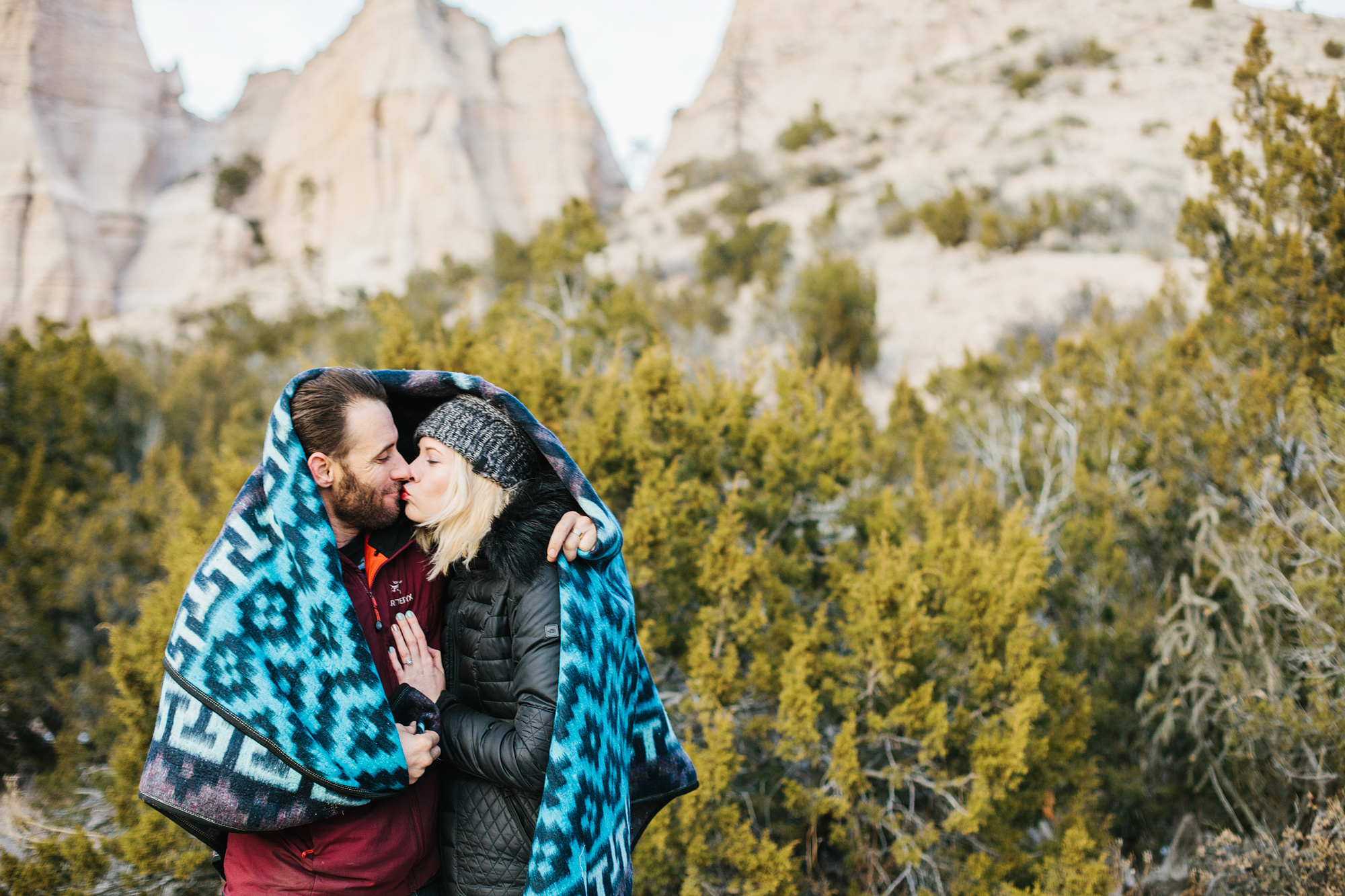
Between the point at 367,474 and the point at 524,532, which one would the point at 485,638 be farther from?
the point at 367,474

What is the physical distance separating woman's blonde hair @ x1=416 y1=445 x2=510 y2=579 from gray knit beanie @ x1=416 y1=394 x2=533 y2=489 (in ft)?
0.07

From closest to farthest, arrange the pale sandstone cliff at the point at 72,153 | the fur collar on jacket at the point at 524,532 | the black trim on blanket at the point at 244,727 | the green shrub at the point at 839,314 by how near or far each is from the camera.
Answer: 1. the black trim on blanket at the point at 244,727
2. the fur collar on jacket at the point at 524,532
3. the green shrub at the point at 839,314
4. the pale sandstone cliff at the point at 72,153

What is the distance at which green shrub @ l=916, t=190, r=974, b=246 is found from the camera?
43.4 ft

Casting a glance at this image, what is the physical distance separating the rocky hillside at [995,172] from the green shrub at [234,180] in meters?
18.3

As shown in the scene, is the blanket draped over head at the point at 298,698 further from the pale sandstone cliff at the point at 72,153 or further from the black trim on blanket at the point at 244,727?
the pale sandstone cliff at the point at 72,153

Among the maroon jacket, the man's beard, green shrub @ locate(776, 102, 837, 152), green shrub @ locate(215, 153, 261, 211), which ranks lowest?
the maroon jacket

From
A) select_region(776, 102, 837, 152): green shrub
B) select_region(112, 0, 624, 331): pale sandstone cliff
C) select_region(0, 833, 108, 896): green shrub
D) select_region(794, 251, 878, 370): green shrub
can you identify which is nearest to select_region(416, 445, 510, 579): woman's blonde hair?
select_region(0, 833, 108, 896): green shrub

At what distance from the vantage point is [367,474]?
164 centimetres

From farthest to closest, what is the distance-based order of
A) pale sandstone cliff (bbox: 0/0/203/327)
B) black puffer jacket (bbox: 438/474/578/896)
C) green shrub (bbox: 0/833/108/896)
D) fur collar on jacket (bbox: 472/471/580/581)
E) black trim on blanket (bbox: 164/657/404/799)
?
pale sandstone cliff (bbox: 0/0/203/327) < green shrub (bbox: 0/833/108/896) < fur collar on jacket (bbox: 472/471/580/581) < black puffer jacket (bbox: 438/474/578/896) < black trim on blanket (bbox: 164/657/404/799)

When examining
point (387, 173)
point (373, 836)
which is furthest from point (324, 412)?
point (387, 173)

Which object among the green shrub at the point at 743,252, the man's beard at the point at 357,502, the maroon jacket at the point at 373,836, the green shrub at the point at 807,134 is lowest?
the green shrub at the point at 743,252

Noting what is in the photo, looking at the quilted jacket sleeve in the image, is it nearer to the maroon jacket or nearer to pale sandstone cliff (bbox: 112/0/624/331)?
the maroon jacket

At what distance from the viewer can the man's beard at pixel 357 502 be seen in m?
1.63

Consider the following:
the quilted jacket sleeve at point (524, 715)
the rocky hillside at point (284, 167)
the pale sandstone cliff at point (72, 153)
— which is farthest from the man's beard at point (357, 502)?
the pale sandstone cliff at point (72, 153)
